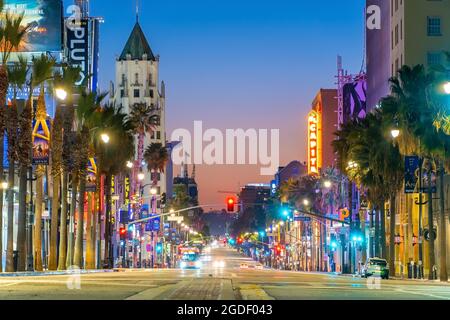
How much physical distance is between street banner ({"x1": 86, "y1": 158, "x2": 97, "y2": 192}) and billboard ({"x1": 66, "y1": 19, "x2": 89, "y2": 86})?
28.7m

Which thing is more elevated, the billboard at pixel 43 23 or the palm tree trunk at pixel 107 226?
the billboard at pixel 43 23

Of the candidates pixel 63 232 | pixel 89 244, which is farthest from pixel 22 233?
pixel 89 244

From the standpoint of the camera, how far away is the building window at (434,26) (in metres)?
99.3

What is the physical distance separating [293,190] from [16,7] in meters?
84.8

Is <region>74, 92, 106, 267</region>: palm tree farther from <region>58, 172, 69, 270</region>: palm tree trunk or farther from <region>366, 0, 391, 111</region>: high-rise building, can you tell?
<region>366, 0, 391, 111</region>: high-rise building

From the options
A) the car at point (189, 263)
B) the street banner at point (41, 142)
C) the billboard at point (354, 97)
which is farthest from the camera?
the billboard at point (354, 97)

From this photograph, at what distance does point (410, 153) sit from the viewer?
7419cm

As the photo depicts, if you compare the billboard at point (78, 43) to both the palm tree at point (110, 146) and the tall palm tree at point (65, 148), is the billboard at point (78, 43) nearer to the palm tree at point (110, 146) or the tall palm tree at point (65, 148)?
the palm tree at point (110, 146)

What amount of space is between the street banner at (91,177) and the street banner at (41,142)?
1509 centimetres

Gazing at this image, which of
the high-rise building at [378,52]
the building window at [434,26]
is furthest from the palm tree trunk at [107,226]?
the building window at [434,26]

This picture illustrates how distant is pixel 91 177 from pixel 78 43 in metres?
34.2

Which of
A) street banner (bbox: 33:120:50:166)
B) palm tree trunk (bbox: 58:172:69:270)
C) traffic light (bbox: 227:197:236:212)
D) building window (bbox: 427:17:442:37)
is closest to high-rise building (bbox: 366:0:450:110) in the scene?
building window (bbox: 427:17:442:37)

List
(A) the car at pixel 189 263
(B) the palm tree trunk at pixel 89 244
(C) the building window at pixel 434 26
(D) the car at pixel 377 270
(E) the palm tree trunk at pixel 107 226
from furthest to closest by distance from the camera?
(A) the car at pixel 189 263
(C) the building window at pixel 434 26
(E) the palm tree trunk at pixel 107 226
(B) the palm tree trunk at pixel 89 244
(D) the car at pixel 377 270

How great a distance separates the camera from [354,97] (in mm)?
147500
